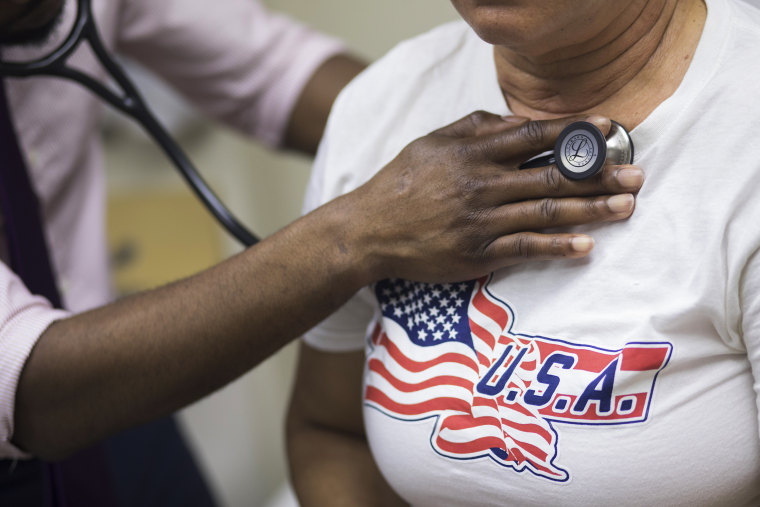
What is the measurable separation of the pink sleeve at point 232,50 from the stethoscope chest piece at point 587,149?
2.55ft

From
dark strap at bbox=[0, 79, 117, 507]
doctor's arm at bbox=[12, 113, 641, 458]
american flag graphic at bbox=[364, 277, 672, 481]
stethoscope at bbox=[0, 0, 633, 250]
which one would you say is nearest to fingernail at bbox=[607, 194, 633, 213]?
doctor's arm at bbox=[12, 113, 641, 458]

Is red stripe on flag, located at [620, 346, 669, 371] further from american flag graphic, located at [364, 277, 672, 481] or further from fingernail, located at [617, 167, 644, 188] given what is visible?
fingernail, located at [617, 167, 644, 188]

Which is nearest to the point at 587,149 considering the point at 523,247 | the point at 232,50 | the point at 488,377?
the point at 523,247

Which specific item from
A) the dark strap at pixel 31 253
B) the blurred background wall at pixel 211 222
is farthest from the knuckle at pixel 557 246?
the blurred background wall at pixel 211 222

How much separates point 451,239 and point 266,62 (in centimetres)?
76

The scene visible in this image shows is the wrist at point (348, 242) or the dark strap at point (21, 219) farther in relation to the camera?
A: the dark strap at point (21, 219)

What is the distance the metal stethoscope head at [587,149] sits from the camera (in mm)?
671

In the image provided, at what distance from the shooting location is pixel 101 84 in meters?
1.03

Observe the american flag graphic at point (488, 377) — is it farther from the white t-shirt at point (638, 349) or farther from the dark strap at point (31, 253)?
the dark strap at point (31, 253)

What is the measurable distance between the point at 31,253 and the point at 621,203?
0.78 meters

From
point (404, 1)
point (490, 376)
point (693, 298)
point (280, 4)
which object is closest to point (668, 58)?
point (693, 298)

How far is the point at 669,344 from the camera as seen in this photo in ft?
2.20

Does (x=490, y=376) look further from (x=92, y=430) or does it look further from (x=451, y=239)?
(x=92, y=430)

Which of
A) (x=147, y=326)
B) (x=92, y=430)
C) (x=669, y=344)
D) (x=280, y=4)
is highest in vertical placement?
(x=280, y=4)
